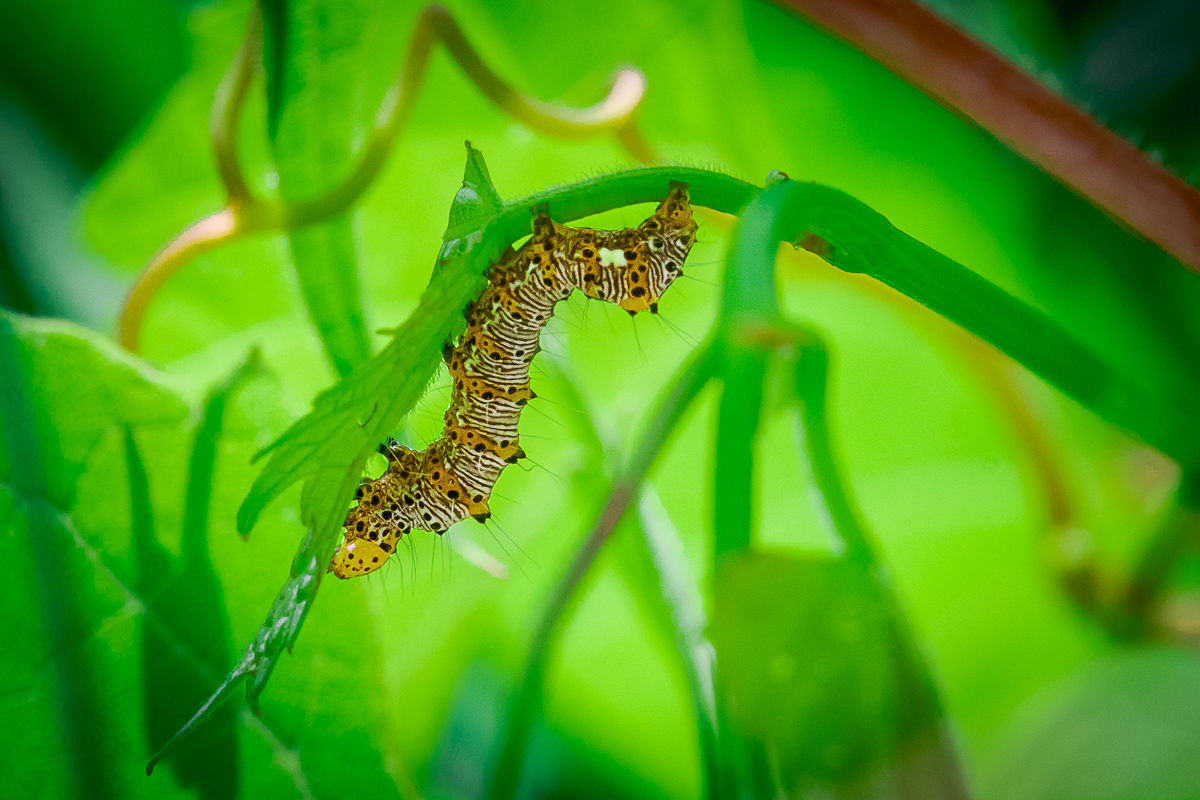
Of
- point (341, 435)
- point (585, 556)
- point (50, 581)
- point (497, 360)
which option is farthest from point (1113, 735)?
point (50, 581)

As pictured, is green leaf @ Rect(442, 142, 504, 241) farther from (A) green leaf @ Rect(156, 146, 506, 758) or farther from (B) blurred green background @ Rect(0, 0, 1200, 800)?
(B) blurred green background @ Rect(0, 0, 1200, 800)

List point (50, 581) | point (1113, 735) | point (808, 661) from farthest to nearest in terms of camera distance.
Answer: point (1113, 735), point (50, 581), point (808, 661)

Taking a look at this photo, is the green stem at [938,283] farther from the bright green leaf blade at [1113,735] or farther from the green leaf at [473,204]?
the bright green leaf blade at [1113,735]

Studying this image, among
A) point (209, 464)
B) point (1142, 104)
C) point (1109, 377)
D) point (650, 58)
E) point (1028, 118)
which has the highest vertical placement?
point (1142, 104)

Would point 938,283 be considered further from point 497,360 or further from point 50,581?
point 50,581

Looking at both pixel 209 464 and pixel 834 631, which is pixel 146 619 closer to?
pixel 209 464

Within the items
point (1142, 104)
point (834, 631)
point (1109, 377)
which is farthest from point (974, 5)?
point (834, 631)
